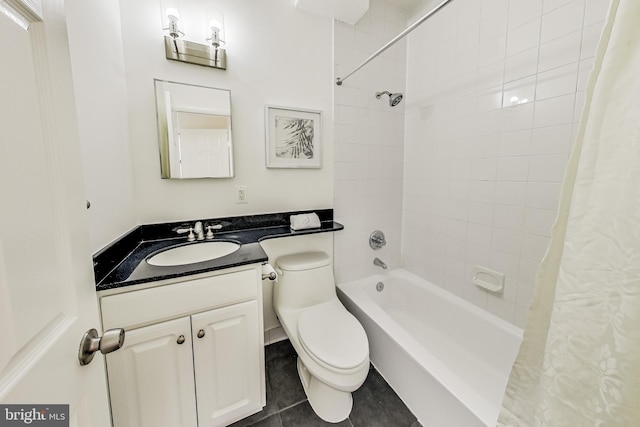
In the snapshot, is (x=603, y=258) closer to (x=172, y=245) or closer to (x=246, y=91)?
(x=172, y=245)

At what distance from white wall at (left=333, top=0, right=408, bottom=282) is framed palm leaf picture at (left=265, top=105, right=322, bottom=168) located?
163 millimetres

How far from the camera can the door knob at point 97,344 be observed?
44cm

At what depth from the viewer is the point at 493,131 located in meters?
1.42

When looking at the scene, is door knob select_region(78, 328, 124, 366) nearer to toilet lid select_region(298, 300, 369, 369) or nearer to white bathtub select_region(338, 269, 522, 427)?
toilet lid select_region(298, 300, 369, 369)

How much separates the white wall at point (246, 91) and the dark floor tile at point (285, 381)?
3.32 feet

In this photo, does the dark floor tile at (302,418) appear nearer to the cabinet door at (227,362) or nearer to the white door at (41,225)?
the cabinet door at (227,362)

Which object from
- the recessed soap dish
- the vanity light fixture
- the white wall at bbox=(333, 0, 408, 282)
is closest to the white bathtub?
the recessed soap dish

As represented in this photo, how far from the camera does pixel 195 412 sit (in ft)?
3.36

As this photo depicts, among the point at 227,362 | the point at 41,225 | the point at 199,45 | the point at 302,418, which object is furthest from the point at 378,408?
the point at 199,45

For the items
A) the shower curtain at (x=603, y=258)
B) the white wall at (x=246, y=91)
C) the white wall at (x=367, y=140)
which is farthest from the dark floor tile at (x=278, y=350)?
the shower curtain at (x=603, y=258)

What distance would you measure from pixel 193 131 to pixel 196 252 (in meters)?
0.70

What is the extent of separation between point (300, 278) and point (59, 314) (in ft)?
3.85

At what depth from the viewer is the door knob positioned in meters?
0.44

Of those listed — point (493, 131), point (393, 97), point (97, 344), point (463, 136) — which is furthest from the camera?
point (393, 97)
